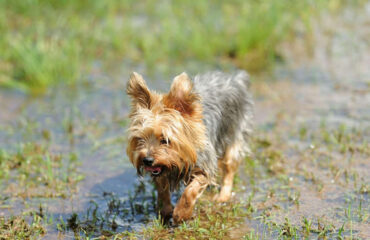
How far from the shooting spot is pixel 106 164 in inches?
265

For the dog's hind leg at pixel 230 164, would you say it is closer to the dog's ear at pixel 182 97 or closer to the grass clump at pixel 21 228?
the dog's ear at pixel 182 97

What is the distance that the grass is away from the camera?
30.1 feet

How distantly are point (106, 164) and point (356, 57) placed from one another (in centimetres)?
498

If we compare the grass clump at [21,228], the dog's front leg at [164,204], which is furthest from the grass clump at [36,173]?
the dog's front leg at [164,204]

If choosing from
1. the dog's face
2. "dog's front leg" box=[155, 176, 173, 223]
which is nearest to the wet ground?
"dog's front leg" box=[155, 176, 173, 223]

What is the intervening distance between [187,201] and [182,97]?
3.03 feet

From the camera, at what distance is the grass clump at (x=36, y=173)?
6.07 meters

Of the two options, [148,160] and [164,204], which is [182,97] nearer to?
[148,160]

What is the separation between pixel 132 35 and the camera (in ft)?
35.1

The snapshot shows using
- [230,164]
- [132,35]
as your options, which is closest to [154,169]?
[230,164]

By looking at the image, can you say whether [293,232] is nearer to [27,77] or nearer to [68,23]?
[27,77]

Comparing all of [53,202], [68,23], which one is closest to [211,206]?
[53,202]

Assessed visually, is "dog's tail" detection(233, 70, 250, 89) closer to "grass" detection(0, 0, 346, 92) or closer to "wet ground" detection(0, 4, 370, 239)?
"wet ground" detection(0, 4, 370, 239)

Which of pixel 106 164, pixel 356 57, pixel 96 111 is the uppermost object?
pixel 356 57
